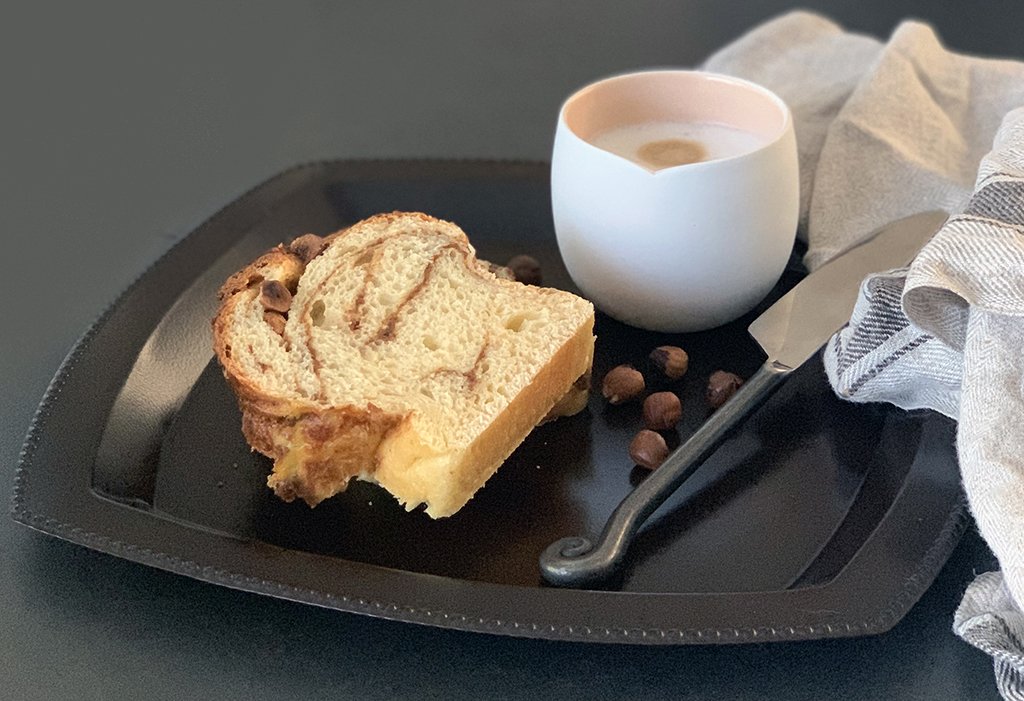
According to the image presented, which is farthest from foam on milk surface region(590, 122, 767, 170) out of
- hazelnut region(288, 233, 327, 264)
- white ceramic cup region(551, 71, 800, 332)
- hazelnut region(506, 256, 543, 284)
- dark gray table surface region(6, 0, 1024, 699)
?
dark gray table surface region(6, 0, 1024, 699)

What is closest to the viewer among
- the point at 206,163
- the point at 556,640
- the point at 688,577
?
the point at 556,640

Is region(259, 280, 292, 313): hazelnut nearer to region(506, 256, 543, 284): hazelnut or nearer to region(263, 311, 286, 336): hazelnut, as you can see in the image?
region(263, 311, 286, 336): hazelnut

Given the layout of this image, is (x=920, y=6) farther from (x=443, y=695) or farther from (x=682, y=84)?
(x=443, y=695)

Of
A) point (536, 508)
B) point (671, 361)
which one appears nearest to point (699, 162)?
point (671, 361)

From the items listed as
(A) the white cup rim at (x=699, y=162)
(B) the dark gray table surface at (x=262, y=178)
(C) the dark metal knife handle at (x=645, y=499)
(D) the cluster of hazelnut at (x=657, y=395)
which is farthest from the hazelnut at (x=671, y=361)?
(B) the dark gray table surface at (x=262, y=178)

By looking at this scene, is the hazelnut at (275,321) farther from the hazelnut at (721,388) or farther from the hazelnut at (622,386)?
the hazelnut at (721,388)

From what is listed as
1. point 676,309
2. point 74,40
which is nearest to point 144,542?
point 676,309

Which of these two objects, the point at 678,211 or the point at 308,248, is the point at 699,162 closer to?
the point at 678,211
